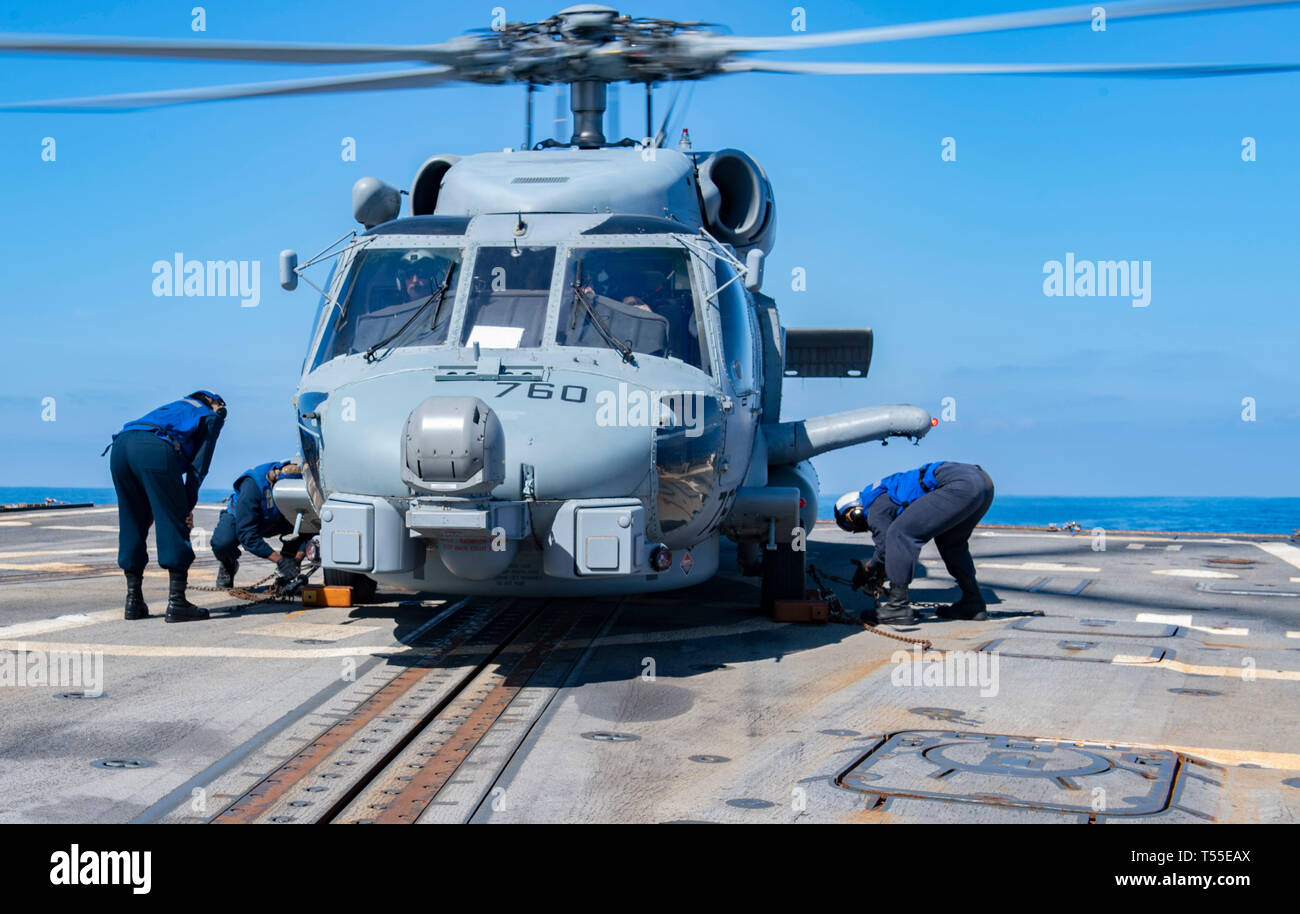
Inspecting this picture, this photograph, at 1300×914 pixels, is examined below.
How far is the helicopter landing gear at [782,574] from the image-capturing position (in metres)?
9.75

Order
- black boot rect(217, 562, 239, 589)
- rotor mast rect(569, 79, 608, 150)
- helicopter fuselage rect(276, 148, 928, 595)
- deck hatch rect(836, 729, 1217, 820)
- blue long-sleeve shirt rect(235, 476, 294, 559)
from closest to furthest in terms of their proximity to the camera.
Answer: deck hatch rect(836, 729, 1217, 820)
helicopter fuselage rect(276, 148, 928, 595)
blue long-sleeve shirt rect(235, 476, 294, 559)
rotor mast rect(569, 79, 608, 150)
black boot rect(217, 562, 239, 589)

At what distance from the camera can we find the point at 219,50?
24.4 ft

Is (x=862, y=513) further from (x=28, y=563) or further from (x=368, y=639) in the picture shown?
(x=28, y=563)

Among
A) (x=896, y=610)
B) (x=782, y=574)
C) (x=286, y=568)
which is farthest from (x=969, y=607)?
(x=286, y=568)

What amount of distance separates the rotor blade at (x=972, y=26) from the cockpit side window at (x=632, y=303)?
1790 millimetres

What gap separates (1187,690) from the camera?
696cm

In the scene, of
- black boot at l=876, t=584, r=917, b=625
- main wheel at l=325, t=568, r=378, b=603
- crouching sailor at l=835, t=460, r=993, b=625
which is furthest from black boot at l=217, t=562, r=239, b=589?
black boot at l=876, t=584, r=917, b=625

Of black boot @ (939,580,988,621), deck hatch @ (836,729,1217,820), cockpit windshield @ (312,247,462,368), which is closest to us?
deck hatch @ (836,729,1217,820)

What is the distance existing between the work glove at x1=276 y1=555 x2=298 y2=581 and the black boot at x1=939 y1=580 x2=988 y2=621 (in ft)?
18.9

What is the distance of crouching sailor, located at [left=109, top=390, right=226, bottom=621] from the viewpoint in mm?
9297

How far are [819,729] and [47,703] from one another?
159 inches

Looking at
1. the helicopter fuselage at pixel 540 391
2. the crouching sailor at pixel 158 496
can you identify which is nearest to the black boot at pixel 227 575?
the crouching sailor at pixel 158 496

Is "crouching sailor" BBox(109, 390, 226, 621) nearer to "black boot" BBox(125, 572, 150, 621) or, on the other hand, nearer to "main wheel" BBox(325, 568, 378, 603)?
"black boot" BBox(125, 572, 150, 621)

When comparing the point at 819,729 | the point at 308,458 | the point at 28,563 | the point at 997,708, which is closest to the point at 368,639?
the point at 308,458
